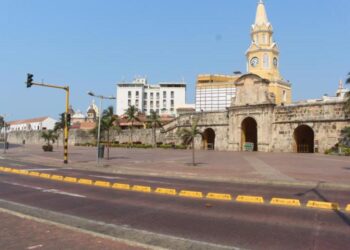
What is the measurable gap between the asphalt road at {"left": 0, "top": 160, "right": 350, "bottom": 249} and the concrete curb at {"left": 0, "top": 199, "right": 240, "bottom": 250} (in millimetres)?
439

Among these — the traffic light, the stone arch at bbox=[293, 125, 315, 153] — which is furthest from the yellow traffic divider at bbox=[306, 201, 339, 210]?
the stone arch at bbox=[293, 125, 315, 153]

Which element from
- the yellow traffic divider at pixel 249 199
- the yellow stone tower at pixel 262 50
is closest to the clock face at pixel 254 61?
the yellow stone tower at pixel 262 50

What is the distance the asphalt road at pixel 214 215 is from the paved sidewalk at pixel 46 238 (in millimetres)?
1348

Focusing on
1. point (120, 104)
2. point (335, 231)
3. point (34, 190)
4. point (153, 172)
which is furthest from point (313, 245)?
point (120, 104)

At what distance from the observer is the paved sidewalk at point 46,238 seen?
629cm

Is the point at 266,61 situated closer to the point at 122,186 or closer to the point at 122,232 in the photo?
the point at 122,186

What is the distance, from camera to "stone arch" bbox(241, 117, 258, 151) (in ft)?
158

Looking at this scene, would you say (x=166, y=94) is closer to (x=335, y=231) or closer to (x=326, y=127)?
(x=326, y=127)

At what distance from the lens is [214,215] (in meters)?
9.29

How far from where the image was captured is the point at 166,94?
14138 centimetres

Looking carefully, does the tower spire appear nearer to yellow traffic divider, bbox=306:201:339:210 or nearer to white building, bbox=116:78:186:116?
yellow traffic divider, bbox=306:201:339:210

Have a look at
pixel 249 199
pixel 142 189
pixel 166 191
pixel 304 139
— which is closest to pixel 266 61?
pixel 304 139

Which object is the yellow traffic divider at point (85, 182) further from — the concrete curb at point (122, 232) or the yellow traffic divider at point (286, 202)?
the yellow traffic divider at point (286, 202)

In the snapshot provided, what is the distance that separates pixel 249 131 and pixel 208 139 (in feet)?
24.5
